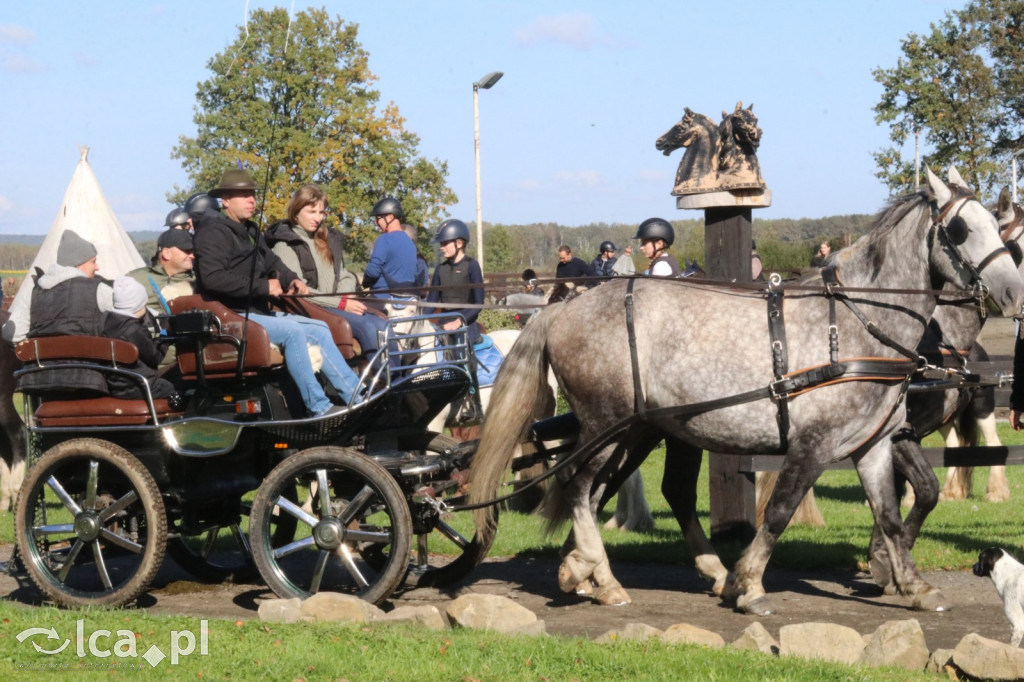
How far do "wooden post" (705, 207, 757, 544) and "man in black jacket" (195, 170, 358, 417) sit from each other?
294 cm

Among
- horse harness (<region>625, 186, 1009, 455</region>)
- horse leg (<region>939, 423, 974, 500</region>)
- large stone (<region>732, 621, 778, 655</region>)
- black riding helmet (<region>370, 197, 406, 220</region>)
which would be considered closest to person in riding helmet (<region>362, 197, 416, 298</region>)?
black riding helmet (<region>370, 197, 406, 220</region>)

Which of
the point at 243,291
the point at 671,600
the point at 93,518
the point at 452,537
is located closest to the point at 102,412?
the point at 93,518

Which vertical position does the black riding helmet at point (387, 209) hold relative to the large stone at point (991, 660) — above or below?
above

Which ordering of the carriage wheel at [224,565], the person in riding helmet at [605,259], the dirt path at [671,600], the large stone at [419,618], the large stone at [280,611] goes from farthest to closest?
the person in riding helmet at [605,259] < the carriage wheel at [224,565] < the dirt path at [671,600] < the large stone at [280,611] < the large stone at [419,618]

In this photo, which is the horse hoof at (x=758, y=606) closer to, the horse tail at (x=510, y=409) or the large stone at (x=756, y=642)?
the large stone at (x=756, y=642)

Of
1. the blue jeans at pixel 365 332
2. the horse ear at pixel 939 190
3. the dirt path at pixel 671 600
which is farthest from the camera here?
the blue jeans at pixel 365 332

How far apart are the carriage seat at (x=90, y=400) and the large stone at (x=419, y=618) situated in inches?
78.9

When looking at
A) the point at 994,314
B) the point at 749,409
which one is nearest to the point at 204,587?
the point at 749,409

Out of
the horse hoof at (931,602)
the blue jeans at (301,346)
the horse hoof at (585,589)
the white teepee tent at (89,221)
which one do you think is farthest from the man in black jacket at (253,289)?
the white teepee tent at (89,221)

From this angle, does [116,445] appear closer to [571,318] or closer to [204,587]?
[204,587]

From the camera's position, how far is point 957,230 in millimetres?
6973

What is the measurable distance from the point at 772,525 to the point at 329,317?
9.65 feet

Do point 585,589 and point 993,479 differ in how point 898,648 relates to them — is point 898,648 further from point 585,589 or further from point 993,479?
point 993,479

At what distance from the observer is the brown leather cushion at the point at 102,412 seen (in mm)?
7449
